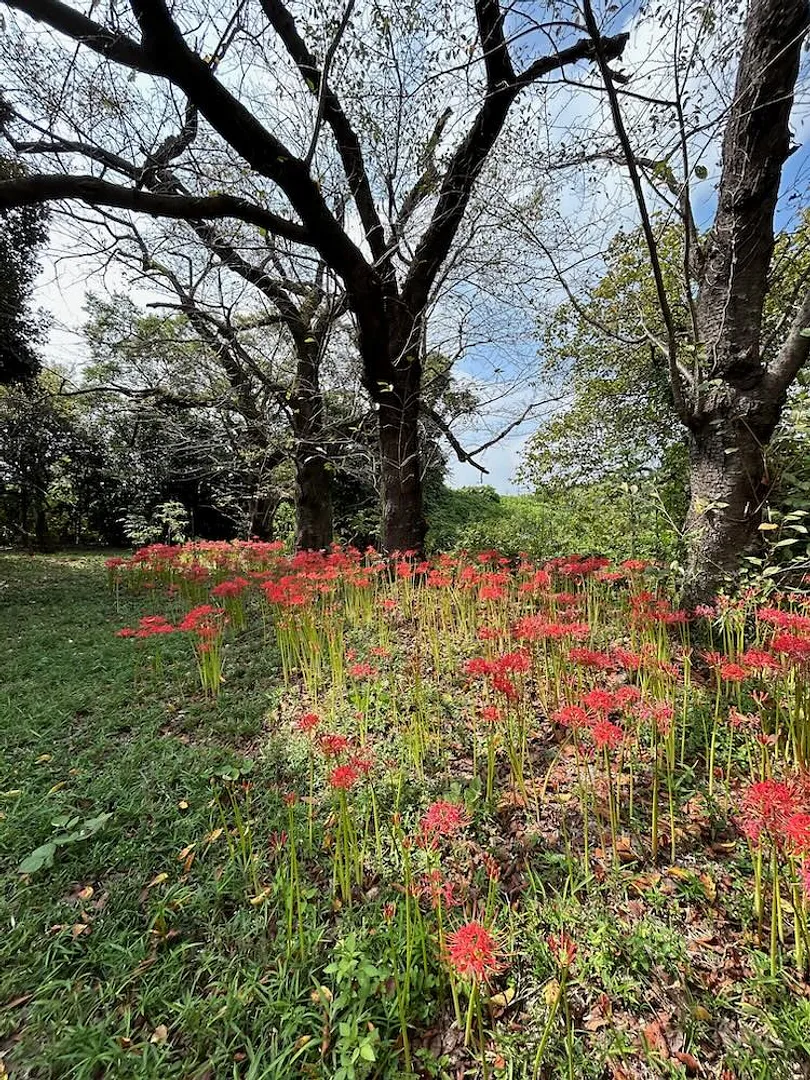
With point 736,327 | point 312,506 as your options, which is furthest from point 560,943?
point 312,506

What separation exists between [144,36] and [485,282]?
3.51m

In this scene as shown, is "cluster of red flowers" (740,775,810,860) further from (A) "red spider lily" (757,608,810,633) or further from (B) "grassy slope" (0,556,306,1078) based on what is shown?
(B) "grassy slope" (0,556,306,1078)

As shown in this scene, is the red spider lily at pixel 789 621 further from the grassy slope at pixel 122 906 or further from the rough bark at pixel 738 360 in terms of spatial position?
the grassy slope at pixel 122 906

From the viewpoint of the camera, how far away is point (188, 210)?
3.94 meters

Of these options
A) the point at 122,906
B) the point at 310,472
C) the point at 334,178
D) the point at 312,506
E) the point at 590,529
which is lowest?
the point at 122,906

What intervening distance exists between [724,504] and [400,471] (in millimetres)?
3189

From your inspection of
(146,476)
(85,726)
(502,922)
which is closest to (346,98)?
(85,726)

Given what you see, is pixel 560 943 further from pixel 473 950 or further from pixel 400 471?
pixel 400 471

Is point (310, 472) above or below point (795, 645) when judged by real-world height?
above

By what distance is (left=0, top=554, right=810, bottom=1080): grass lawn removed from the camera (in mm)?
1144

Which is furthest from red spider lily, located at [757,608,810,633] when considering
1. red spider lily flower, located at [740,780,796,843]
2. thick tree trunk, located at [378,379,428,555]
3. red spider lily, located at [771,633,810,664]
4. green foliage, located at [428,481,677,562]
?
thick tree trunk, located at [378,379,428,555]

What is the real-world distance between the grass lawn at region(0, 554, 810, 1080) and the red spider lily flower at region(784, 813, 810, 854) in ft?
1.46

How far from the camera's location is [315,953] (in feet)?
4.61

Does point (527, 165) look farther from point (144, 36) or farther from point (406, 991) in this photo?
point (406, 991)
